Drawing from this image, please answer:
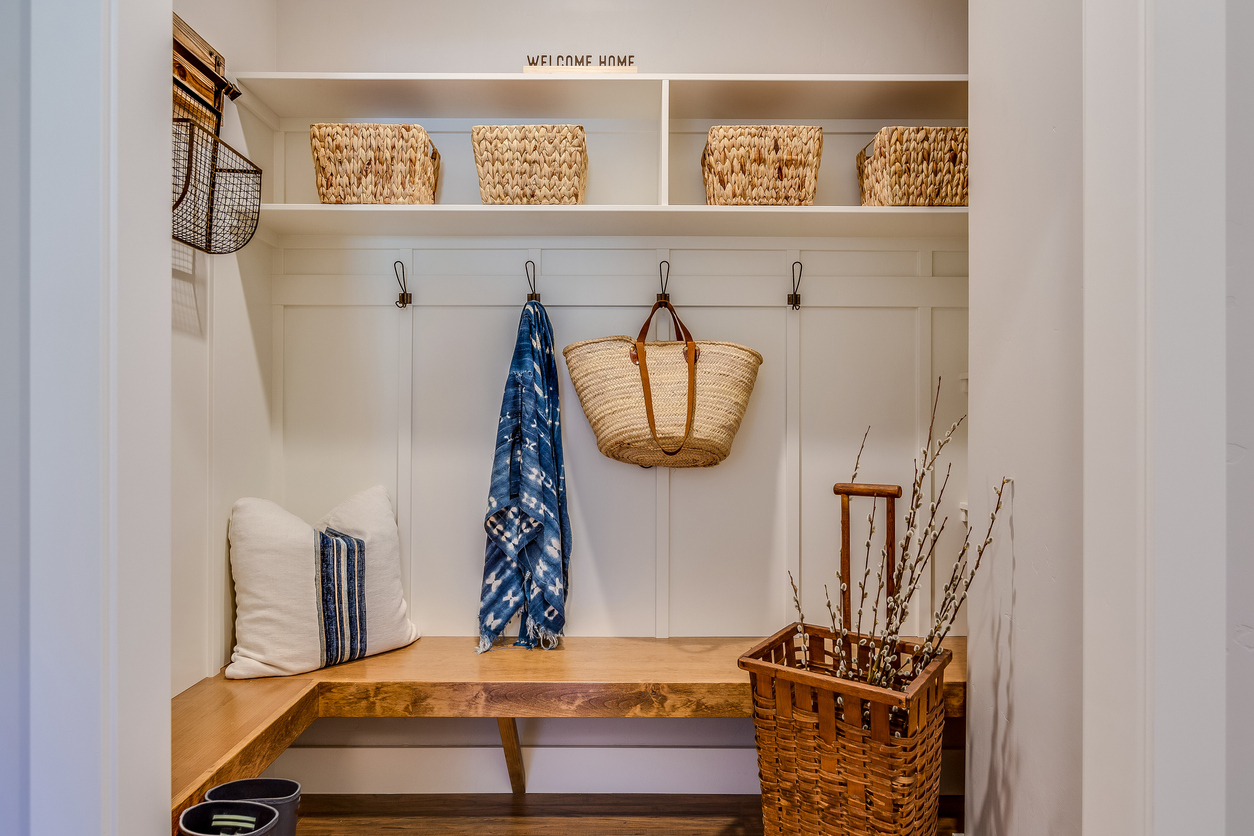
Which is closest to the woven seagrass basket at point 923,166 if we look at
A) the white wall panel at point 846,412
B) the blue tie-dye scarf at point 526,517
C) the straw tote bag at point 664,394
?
the white wall panel at point 846,412

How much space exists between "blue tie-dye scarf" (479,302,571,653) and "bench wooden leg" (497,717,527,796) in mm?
210

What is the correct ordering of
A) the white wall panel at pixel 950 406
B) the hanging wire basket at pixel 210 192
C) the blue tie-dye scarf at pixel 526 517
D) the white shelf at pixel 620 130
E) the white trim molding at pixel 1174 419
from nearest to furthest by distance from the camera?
the white trim molding at pixel 1174 419
the hanging wire basket at pixel 210 192
the white shelf at pixel 620 130
the blue tie-dye scarf at pixel 526 517
the white wall panel at pixel 950 406

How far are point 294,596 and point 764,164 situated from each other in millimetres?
1626

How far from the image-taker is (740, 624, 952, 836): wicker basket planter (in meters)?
1.25

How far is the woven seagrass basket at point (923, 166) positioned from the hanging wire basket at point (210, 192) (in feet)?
5.23

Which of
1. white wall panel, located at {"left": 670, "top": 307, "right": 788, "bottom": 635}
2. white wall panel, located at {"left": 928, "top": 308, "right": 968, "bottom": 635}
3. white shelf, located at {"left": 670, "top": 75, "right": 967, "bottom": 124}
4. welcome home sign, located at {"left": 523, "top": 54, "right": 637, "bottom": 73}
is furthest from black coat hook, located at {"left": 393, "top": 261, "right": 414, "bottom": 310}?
white wall panel, located at {"left": 928, "top": 308, "right": 968, "bottom": 635}

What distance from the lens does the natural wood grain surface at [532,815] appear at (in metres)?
1.82

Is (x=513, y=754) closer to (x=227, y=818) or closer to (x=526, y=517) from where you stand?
(x=526, y=517)

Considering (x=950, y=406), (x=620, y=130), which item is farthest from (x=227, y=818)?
(x=950, y=406)

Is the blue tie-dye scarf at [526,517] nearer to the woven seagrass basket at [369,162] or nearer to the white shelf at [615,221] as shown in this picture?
the white shelf at [615,221]

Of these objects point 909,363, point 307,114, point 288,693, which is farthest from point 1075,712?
point 307,114

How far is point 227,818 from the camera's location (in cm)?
113

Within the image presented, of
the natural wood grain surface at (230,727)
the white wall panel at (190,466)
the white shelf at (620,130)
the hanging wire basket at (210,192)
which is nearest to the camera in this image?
the natural wood grain surface at (230,727)

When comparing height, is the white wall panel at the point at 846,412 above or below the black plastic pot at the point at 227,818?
above
